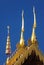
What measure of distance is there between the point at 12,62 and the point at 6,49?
3.36ft

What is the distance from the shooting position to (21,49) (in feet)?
35.1

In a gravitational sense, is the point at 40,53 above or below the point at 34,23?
below

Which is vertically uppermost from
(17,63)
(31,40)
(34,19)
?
(34,19)

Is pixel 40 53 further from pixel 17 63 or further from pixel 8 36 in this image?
pixel 8 36

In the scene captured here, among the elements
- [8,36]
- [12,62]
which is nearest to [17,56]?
[12,62]

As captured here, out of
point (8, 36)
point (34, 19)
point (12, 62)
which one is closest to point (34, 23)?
point (34, 19)

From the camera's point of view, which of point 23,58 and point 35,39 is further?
point 35,39

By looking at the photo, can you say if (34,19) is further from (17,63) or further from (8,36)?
(17,63)

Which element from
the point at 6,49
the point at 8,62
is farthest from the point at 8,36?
the point at 8,62

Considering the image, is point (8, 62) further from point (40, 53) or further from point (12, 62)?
point (40, 53)

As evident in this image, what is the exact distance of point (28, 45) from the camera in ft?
35.1

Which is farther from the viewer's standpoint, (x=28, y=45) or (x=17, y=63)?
(x=28, y=45)

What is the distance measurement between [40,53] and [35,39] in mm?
756

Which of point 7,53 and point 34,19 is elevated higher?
point 34,19
